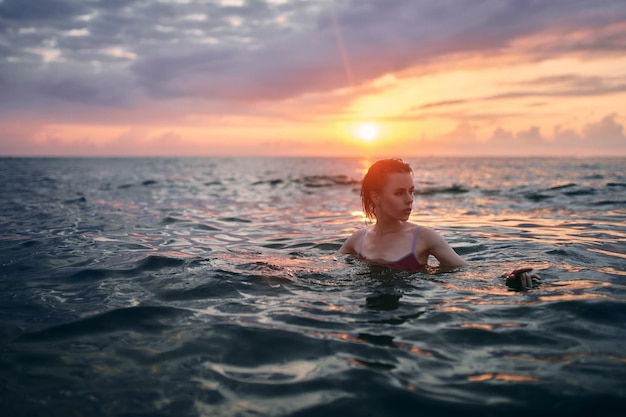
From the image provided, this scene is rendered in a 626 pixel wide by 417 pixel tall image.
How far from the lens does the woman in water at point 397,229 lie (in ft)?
20.9

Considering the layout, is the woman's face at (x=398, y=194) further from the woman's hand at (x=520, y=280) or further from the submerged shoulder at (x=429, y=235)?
the woman's hand at (x=520, y=280)

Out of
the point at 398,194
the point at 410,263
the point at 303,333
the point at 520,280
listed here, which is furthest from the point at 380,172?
the point at 303,333

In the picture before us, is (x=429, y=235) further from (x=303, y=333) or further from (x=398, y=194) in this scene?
(x=303, y=333)

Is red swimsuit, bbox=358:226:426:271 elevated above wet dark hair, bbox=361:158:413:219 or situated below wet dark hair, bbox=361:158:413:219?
below

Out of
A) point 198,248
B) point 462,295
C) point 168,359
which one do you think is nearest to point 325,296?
point 462,295

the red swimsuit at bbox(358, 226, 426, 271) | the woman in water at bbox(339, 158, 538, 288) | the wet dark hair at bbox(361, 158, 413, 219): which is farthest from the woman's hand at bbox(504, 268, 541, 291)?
the wet dark hair at bbox(361, 158, 413, 219)

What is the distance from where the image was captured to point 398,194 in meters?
6.37

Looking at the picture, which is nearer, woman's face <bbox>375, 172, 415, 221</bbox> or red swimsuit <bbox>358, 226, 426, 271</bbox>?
woman's face <bbox>375, 172, 415, 221</bbox>

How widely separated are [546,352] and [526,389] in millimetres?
770

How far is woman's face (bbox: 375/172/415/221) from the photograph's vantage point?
630cm

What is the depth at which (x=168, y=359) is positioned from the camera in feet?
12.9

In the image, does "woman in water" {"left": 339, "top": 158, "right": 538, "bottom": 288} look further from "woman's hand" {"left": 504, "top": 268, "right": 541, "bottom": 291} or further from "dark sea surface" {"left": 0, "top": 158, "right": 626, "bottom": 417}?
"woman's hand" {"left": 504, "top": 268, "right": 541, "bottom": 291}

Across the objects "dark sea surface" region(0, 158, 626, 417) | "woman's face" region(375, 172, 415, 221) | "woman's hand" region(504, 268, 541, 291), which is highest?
"woman's face" region(375, 172, 415, 221)

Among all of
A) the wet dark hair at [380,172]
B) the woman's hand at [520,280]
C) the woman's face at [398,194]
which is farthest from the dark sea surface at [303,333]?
the wet dark hair at [380,172]
